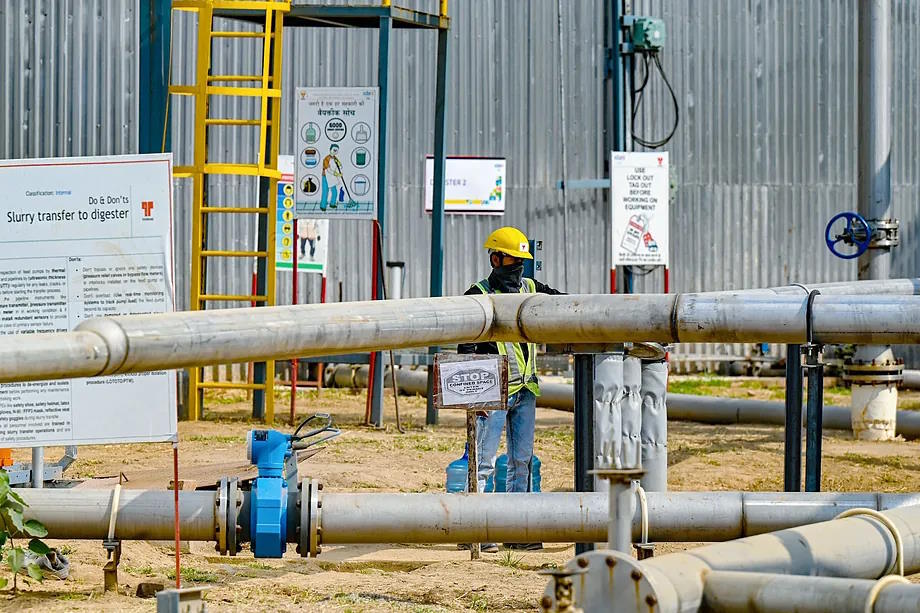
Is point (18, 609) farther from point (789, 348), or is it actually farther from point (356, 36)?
point (356, 36)

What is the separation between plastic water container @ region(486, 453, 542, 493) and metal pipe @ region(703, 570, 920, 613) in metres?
5.38

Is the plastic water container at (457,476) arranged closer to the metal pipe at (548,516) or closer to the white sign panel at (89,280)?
the white sign panel at (89,280)

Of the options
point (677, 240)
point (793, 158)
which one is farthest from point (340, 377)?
point (793, 158)

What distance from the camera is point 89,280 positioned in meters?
5.35

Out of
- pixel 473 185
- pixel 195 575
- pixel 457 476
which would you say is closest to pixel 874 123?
pixel 457 476

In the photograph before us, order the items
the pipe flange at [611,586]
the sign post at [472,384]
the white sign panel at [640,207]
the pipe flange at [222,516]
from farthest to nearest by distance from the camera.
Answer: the white sign panel at [640,207]
the sign post at [472,384]
the pipe flange at [222,516]
the pipe flange at [611,586]

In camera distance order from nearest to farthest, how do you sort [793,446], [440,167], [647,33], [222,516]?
1. [222,516]
2. [793,446]
3. [440,167]
4. [647,33]

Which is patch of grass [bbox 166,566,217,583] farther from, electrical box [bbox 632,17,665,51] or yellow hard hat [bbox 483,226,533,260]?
electrical box [bbox 632,17,665,51]

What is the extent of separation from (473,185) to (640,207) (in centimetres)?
304

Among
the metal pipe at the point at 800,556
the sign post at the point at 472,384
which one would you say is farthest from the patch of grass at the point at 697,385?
the metal pipe at the point at 800,556

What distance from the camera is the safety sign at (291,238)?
1658 cm

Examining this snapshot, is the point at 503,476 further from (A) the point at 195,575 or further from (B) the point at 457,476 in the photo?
(A) the point at 195,575

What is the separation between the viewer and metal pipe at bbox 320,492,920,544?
187 inches

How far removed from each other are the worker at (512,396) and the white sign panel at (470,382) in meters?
1.48
